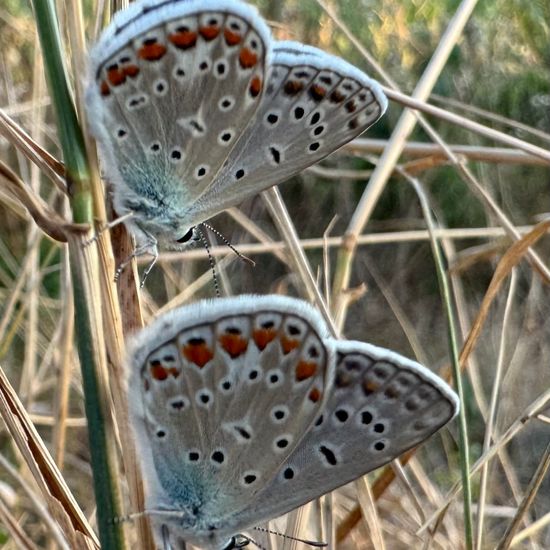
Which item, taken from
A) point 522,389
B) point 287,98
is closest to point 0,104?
point 287,98

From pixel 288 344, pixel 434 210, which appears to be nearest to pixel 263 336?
pixel 288 344

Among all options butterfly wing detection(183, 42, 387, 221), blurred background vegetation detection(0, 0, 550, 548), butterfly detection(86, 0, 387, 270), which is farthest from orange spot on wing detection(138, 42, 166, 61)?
blurred background vegetation detection(0, 0, 550, 548)

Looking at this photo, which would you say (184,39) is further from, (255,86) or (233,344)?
(233,344)

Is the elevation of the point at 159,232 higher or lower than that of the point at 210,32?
lower

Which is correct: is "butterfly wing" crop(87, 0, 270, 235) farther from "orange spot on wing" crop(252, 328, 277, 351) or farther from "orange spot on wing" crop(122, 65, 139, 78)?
"orange spot on wing" crop(252, 328, 277, 351)

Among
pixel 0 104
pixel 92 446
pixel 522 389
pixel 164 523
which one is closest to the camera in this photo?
pixel 92 446

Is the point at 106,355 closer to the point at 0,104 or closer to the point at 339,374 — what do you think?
the point at 339,374
